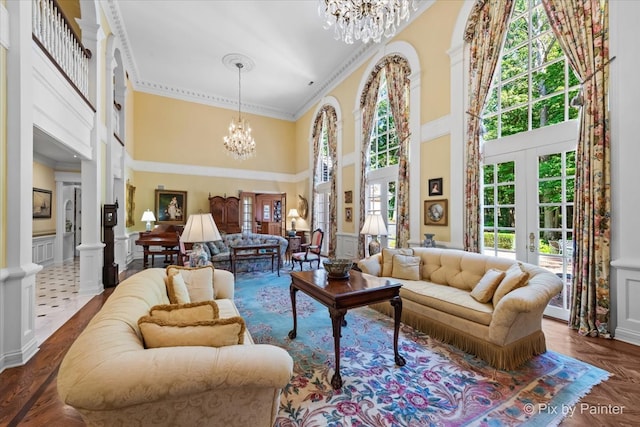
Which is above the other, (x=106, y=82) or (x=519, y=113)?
(x=106, y=82)

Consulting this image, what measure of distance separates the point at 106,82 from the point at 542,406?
8094mm

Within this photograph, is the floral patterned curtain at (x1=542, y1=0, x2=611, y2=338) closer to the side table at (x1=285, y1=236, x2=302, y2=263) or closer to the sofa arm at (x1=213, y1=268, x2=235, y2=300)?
the sofa arm at (x1=213, y1=268, x2=235, y2=300)

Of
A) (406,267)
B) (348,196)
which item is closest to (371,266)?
(406,267)

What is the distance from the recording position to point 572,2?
3.35 meters

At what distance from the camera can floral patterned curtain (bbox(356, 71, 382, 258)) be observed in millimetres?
6746

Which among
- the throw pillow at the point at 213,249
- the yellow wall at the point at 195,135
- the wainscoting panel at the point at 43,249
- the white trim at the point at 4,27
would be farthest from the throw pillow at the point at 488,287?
the wainscoting panel at the point at 43,249

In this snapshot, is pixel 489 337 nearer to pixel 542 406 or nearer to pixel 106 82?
pixel 542 406

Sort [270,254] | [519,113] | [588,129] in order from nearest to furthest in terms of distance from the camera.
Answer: [588,129]
[519,113]
[270,254]

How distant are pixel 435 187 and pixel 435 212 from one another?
1.51 feet

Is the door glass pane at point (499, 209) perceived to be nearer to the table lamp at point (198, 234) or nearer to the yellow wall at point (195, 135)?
the table lamp at point (198, 234)

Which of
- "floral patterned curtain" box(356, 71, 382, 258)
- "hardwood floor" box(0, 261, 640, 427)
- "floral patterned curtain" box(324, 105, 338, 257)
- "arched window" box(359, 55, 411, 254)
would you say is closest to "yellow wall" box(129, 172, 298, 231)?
"floral patterned curtain" box(324, 105, 338, 257)

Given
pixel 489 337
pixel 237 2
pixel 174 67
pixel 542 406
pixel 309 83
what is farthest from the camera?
pixel 309 83

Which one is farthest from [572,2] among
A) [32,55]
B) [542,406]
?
[32,55]

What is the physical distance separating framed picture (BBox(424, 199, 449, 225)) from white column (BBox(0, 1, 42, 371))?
217 inches
